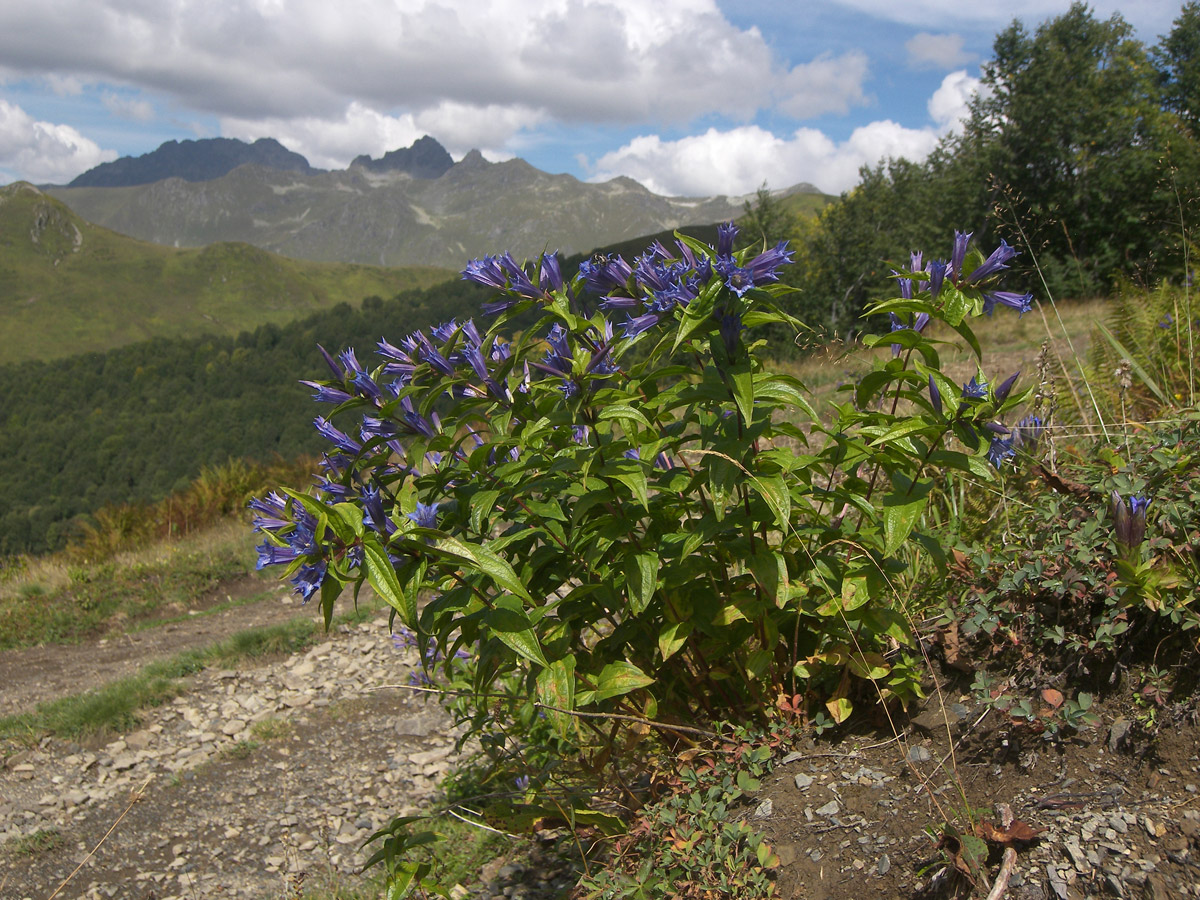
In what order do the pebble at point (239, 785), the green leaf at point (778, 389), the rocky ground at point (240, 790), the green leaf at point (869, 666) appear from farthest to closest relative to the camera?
the pebble at point (239, 785) < the rocky ground at point (240, 790) < the green leaf at point (869, 666) < the green leaf at point (778, 389)

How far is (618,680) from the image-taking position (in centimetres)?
227

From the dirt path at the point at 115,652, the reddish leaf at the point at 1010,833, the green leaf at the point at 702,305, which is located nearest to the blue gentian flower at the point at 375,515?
the green leaf at the point at 702,305

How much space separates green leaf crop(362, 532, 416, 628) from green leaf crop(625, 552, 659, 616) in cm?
61

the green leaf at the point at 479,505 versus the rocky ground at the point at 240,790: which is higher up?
the green leaf at the point at 479,505

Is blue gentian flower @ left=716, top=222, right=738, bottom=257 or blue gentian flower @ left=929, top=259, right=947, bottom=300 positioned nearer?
blue gentian flower @ left=716, top=222, right=738, bottom=257

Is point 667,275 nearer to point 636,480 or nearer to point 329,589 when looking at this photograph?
point 636,480

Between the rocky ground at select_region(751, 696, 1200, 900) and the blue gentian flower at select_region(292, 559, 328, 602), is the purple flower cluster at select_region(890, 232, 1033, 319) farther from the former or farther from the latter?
the blue gentian flower at select_region(292, 559, 328, 602)

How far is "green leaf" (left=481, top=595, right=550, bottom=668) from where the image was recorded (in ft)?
6.20

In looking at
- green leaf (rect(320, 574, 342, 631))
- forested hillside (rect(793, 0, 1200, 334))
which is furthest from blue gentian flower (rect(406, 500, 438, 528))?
forested hillside (rect(793, 0, 1200, 334))

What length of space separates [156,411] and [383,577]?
119593 mm

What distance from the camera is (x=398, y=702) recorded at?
565cm

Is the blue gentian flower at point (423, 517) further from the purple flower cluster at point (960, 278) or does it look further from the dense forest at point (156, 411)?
the dense forest at point (156, 411)

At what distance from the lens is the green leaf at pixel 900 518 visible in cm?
206

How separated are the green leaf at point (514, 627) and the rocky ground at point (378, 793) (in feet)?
3.50
